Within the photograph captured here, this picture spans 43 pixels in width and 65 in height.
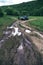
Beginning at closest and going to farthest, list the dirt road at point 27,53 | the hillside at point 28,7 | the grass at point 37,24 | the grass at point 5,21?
the dirt road at point 27,53 → the grass at point 37,24 → the grass at point 5,21 → the hillside at point 28,7

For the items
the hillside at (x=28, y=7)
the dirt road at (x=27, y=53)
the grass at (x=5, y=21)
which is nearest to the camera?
the dirt road at (x=27, y=53)

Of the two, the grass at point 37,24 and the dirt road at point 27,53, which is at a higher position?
the grass at point 37,24

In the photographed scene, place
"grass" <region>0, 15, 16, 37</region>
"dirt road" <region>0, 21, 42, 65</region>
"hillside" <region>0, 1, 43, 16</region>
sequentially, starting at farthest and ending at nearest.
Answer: "hillside" <region>0, 1, 43, 16</region> → "grass" <region>0, 15, 16, 37</region> → "dirt road" <region>0, 21, 42, 65</region>

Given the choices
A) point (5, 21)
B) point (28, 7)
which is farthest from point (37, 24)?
point (28, 7)

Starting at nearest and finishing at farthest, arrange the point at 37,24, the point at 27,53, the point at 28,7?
the point at 27,53, the point at 37,24, the point at 28,7

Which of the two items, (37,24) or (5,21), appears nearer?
(37,24)

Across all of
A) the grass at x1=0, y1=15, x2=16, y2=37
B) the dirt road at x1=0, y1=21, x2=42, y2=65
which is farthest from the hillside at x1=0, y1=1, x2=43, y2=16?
the dirt road at x1=0, y1=21, x2=42, y2=65

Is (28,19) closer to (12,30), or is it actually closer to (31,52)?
(12,30)

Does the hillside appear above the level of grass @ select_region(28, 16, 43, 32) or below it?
below

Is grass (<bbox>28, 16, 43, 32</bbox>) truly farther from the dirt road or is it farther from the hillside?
the hillside

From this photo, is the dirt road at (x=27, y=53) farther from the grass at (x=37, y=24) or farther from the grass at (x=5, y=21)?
the grass at (x=5, y=21)

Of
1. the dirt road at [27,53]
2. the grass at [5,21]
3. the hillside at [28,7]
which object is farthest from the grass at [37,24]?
the hillside at [28,7]

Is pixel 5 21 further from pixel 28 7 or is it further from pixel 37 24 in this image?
pixel 28 7

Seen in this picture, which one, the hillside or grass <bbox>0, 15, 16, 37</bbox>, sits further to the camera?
the hillside
